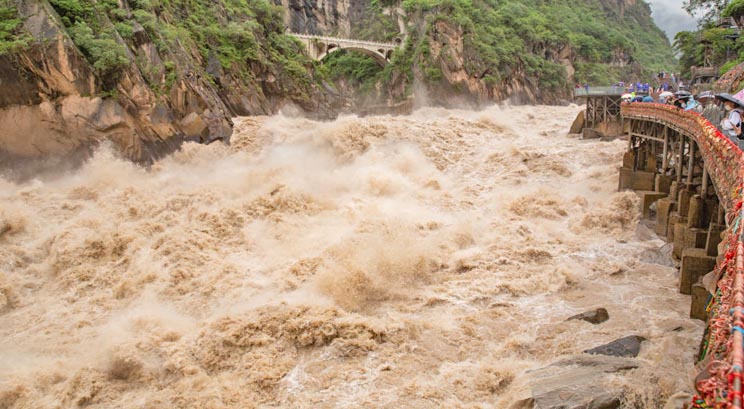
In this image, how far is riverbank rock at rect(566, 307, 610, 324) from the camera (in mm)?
9906

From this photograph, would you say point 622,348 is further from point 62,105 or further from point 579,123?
point 579,123

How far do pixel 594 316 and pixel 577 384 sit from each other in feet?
11.4

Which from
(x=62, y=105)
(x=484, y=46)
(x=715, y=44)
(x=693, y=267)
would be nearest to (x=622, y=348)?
(x=693, y=267)

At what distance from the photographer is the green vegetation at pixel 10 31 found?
16.8 metres

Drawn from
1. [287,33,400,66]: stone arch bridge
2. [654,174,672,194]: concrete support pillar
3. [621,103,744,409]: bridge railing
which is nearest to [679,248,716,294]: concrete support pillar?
[621,103,744,409]: bridge railing

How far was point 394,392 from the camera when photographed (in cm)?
813

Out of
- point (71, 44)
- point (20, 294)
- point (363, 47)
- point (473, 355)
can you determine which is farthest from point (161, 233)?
point (363, 47)

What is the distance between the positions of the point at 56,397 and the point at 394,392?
529 cm

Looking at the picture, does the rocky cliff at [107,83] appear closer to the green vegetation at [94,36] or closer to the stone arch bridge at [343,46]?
the green vegetation at [94,36]

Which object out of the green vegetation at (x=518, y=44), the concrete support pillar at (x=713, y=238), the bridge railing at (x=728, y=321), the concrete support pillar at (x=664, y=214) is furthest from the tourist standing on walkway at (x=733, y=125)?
the green vegetation at (x=518, y=44)

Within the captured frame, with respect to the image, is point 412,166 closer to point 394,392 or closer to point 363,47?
point 394,392

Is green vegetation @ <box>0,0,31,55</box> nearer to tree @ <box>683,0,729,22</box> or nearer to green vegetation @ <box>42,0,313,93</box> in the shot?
green vegetation @ <box>42,0,313,93</box>

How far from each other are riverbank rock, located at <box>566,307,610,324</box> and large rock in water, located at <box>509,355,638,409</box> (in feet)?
7.05

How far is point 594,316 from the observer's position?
32.7 ft
